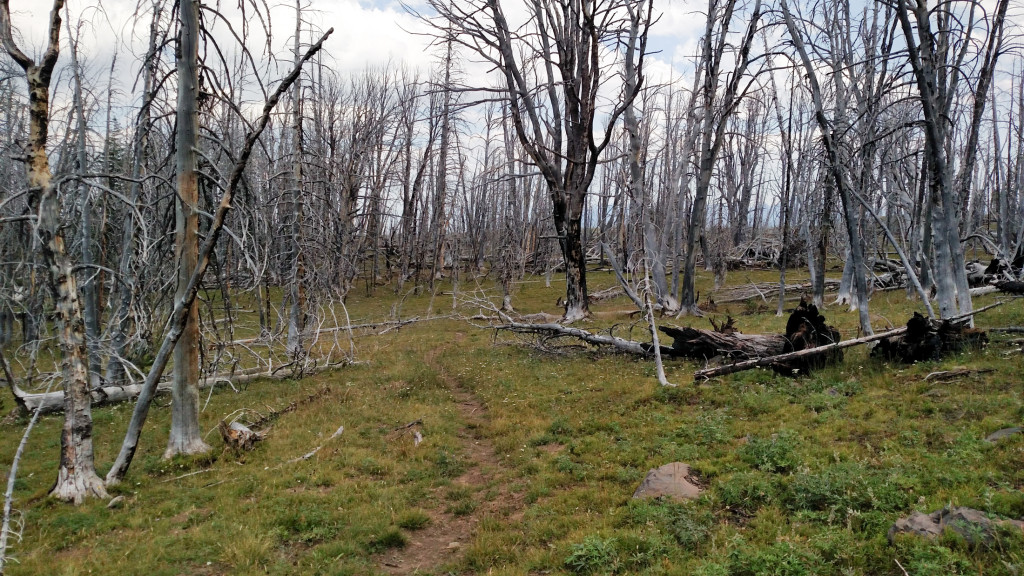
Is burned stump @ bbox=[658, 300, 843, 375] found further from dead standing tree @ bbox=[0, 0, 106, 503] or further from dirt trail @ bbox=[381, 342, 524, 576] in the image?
dead standing tree @ bbox=[0, 0, 106, 503]

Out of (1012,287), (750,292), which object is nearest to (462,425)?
(1012,287)

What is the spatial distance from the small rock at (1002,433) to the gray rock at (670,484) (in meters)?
3.11

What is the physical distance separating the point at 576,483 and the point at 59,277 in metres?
6.37

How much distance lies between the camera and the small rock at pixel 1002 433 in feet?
18.8

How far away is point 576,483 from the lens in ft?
22.1

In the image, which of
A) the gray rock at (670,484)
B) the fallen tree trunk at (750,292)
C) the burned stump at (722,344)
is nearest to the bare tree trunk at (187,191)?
the gray rock at (670,484)

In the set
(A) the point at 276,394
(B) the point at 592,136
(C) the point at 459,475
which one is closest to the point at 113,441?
(A) the point at 276,394

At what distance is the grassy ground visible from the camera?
15.5 feet

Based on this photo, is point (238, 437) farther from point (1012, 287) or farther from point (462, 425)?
point (1012, 287)

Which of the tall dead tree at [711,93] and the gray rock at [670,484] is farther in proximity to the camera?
the tall dead tree at [711,93]

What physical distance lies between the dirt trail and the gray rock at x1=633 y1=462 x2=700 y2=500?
1.46m

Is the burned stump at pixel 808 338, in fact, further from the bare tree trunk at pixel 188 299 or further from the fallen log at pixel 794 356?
the bare tree trunk at pixel 188 299

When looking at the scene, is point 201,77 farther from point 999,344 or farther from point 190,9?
point 999,344

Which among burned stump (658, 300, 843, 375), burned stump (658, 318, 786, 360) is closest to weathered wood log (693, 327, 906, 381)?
burned stump (658, 300, 843, 375)
